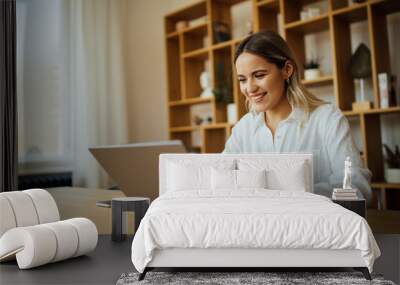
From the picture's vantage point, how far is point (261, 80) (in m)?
2.65

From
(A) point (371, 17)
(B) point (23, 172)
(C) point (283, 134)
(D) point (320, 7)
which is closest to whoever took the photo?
(C) point (283, 134)

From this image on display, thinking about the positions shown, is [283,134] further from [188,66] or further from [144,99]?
[144,99]

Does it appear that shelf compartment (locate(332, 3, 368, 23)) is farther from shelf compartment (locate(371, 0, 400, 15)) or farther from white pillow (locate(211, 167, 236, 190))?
white pillow (locate(211, 167, 236, 190))

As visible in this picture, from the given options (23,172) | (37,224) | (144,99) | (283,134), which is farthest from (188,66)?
(37,224)

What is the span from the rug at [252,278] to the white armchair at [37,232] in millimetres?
388

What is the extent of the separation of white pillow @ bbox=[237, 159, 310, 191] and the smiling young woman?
195 mm

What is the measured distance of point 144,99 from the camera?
548cm

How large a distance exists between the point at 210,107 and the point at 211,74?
49 centimetres

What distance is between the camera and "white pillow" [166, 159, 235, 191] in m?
2.53

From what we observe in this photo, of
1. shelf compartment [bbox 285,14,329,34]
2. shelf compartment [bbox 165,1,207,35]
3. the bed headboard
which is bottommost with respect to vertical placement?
the bed headboard

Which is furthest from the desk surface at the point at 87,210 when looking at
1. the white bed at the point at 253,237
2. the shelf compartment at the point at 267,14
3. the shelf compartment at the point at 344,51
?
the shelf compartment at the point at 267,14

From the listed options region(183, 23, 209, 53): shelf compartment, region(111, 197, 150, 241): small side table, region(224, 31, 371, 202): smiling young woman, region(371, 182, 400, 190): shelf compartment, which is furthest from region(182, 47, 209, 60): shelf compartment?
region(111, 197, 150, 241): small side table

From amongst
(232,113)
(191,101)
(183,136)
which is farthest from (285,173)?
(183,136)

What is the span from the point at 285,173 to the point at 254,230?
0.81 metres
